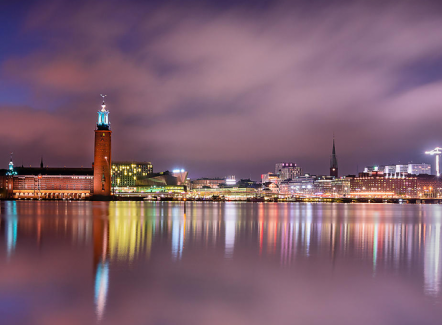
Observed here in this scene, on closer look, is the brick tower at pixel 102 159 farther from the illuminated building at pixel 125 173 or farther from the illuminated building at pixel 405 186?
the illuminated building at pixel 405 186

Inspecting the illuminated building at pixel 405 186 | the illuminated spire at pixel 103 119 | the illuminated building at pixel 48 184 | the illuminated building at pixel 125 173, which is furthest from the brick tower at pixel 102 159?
the illuminated building at pixel 405 186

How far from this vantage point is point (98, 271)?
15367 millimetres

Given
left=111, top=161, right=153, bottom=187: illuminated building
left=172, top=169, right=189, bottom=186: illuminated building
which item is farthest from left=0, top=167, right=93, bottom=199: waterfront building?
left=172, top=169, right=189, bottom=186: illuminated building

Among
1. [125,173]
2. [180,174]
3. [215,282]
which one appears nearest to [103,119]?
[125,173]

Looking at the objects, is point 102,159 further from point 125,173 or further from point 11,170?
point 125,173

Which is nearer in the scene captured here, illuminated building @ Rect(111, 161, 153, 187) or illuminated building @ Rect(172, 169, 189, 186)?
illuminated building @ Rect(111, 161, 153, 187)

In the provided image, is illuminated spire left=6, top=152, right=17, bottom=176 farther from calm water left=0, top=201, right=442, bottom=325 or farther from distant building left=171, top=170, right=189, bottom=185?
calm water left=0, top=201, right=442, bottom=325

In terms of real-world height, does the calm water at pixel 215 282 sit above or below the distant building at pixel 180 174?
below

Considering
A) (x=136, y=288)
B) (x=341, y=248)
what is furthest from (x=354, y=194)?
(x=136, y=288)

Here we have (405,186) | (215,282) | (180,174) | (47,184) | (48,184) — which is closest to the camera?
(215,282)

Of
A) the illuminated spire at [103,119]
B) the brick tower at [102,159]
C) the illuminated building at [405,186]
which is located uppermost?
the illuminated spire at [103,119]

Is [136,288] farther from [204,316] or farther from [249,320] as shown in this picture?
[249,320]

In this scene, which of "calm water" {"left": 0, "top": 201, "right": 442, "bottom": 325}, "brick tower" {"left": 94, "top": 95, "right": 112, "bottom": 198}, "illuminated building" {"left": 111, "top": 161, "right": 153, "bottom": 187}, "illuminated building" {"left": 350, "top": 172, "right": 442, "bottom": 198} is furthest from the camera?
"illuminated building" {"left": 111, "top": 161, "right": 153, "bottom": 187}

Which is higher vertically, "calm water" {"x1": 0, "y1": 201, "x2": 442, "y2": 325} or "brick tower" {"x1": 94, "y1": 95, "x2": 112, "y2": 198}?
"brick tower" {"x1": 94, "y1": 95, "x2": 112, "y2": 198}
